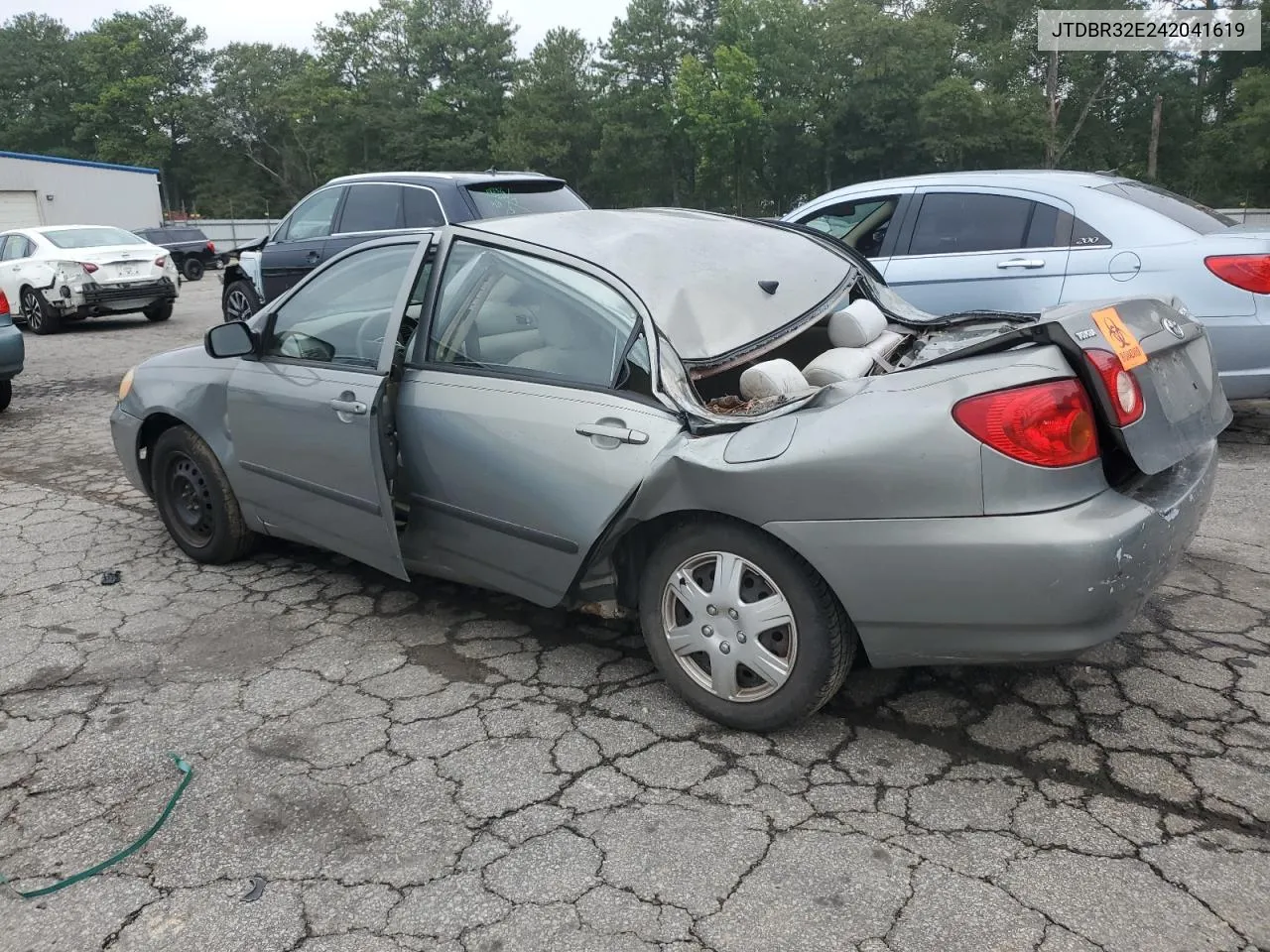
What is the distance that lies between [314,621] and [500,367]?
134 cm

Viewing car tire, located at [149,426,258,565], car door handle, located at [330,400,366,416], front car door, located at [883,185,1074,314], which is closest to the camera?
car door handle, located at [330,400,366,416]

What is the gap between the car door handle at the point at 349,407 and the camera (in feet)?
11.4

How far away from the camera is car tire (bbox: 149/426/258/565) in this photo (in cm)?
434

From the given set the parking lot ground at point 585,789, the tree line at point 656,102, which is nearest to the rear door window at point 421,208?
the parking lot ground at point 585,789

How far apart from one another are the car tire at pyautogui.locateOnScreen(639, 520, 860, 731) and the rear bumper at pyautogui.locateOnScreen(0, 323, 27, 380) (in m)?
7.46

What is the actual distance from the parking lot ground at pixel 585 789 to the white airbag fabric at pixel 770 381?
→ 0.98m

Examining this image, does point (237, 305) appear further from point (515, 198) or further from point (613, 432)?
point (613, 432)

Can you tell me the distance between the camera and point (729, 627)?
9.42 ft

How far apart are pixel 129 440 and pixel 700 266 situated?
115 inches

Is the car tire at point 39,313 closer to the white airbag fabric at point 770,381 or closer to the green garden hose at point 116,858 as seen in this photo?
the green garden hose at point 116,858

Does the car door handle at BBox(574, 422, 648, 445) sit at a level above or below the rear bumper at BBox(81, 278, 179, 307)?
below

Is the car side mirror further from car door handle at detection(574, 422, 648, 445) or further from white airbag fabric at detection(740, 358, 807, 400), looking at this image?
Answer: white airbag fabric at detection(740, 358, 807, 400)

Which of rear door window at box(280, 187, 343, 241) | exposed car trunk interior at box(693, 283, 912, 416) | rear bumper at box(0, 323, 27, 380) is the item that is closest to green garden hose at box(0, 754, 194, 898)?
exposed car trunk interior at box(693, 283, 912, 416)

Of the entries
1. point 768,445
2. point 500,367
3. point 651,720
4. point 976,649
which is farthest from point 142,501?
point 976,649
